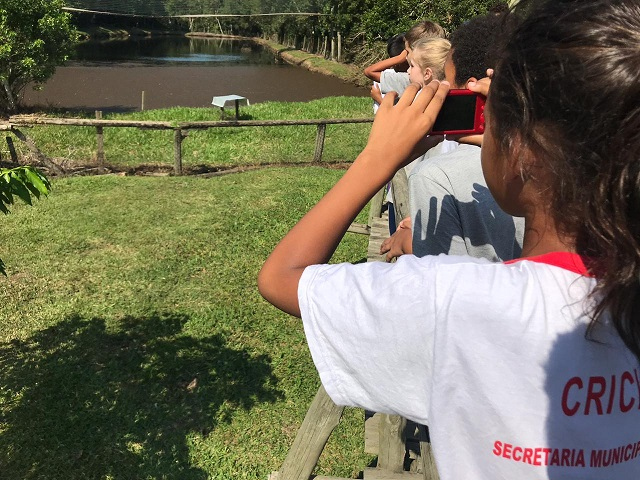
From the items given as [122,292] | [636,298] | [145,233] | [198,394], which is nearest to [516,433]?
[636,298]

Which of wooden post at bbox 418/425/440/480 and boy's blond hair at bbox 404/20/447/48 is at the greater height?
boy's blond hair at bbox 404/20/447/48

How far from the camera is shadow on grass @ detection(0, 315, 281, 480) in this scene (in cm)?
354

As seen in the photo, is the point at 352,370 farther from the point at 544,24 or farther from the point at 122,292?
the point at 122,292

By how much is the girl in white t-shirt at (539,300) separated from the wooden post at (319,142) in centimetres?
1016

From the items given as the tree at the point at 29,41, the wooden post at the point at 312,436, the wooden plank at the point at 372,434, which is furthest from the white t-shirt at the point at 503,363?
the tree at the point at 29,41

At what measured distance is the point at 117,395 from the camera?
4090 millimetres

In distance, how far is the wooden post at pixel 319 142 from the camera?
35.8 feet

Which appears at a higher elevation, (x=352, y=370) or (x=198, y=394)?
(x=352, y=370)

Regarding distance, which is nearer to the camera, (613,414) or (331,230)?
(613,414)

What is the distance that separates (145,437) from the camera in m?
3.71

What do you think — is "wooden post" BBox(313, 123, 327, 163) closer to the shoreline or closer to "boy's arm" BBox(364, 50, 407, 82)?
"boy's arm" BBox(364, 50, 407, 82)

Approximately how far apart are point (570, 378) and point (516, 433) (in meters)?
0.10

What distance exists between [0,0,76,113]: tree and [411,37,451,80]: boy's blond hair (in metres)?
13.3

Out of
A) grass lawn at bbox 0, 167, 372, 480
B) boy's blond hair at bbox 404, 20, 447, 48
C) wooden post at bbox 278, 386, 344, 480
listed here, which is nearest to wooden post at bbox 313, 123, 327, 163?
grass lawn at bbox 0, 167, 372, 480
